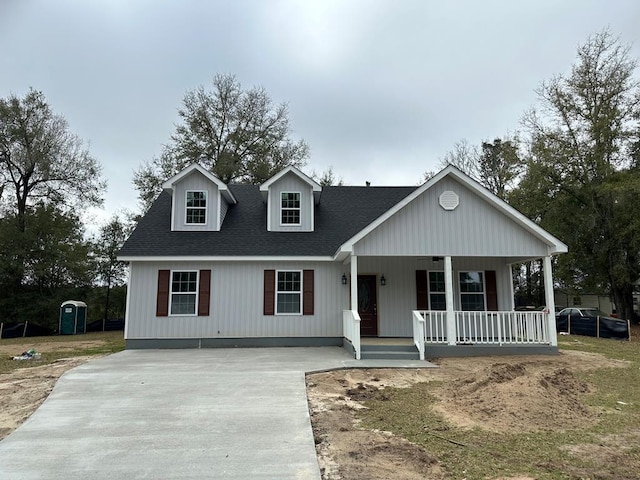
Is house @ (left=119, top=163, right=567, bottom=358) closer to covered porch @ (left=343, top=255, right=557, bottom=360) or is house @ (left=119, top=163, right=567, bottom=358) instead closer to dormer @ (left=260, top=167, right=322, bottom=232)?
covered porch @ (left=343, top=255, right=557, bottom=360)

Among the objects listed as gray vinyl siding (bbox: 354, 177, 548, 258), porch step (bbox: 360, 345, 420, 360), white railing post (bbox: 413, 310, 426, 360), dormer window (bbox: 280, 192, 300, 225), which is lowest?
porch step (bbox: 360, 345, 420, 360)

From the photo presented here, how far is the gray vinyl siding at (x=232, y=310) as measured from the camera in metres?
12.2

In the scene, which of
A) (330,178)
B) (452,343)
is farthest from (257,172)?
(452,343)

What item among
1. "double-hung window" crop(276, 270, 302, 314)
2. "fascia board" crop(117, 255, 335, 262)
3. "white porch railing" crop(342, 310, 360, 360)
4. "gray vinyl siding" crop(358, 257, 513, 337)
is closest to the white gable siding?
"fascia board" crop(117, 255, 335, 262)

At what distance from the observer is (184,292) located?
1242 cm

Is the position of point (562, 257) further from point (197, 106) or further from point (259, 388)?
point (197, 106)

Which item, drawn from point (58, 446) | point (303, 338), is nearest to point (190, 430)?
point (58, 446)

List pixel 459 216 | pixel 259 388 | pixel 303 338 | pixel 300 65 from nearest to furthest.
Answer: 1. pixel 259 388
2. pixel 459 216
3. pixel 303 338
4. pixel 300 65

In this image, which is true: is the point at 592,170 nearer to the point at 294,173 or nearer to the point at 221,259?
the point at 294,173

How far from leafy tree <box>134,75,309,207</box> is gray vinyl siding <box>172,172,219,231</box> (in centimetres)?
1238

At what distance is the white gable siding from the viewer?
13.4 m

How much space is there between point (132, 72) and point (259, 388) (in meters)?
11.2

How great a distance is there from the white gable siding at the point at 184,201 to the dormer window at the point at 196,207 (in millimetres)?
101

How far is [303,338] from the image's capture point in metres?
12.3
